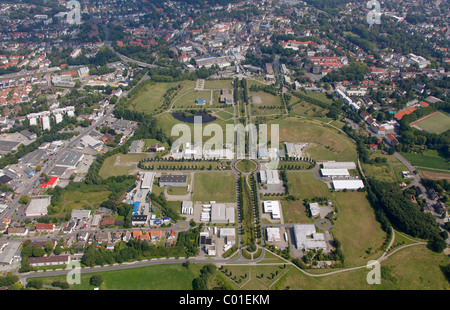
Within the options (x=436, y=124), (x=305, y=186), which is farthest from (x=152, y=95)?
(x=436, y=124)

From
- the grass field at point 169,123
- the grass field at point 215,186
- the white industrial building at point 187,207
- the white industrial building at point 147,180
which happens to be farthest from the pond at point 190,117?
the white industrial building at point 187,207

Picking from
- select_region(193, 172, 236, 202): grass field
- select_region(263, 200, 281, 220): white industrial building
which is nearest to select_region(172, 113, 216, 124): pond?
select_region(193, 172, 236, 202): grass field

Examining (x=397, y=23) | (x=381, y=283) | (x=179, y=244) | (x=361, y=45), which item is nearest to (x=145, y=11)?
(x=361, y=45)

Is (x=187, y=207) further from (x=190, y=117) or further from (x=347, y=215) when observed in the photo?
(x=190, y=117)

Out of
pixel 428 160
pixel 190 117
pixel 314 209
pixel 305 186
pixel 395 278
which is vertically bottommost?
pixel 395 278

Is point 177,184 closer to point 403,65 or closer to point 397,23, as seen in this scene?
point 403,65
